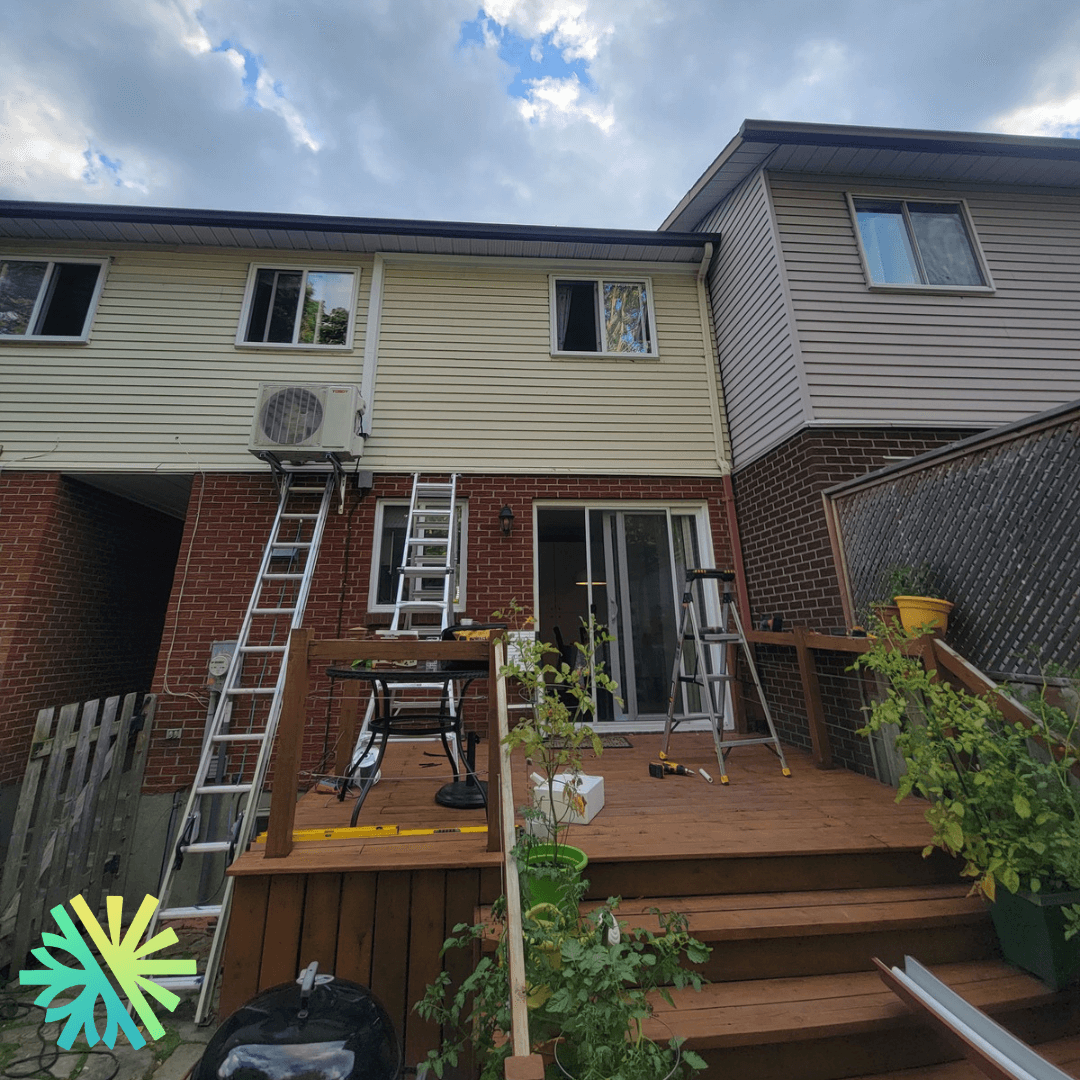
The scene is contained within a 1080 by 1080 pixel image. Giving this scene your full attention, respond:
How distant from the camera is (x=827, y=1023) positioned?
1732mm

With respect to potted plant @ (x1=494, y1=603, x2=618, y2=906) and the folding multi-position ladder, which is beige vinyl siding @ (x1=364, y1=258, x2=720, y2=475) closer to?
the folding multi-position ladder

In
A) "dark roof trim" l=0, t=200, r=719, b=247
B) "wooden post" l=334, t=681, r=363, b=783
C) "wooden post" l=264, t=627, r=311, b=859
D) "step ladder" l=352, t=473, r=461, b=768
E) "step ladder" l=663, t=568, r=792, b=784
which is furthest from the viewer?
"dark roof trim" l=0, t=200, r=719, b=247

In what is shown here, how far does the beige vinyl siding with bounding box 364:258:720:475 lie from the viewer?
5355 mm

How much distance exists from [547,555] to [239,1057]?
292 inches

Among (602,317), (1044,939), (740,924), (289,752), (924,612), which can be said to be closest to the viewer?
(1044,939)

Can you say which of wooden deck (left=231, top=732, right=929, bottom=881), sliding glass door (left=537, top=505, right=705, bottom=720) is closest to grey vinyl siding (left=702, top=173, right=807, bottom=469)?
sliding glass door (left=537, top=505, right=705, bottom=720)

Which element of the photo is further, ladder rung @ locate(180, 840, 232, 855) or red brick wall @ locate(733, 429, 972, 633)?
red brick wall @ locate(733, 429, 972, 633)

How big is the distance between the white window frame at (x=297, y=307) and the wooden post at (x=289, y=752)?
4.30 metres

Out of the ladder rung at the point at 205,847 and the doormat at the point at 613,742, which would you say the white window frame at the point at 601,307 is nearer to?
the doormat at the point at 613,742

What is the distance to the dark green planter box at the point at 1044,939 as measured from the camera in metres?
1.85

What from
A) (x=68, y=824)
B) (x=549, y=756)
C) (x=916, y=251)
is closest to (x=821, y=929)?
(x=549, y=756)

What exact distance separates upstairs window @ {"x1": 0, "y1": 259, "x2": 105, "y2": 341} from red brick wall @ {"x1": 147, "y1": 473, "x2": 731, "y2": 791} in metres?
2.46

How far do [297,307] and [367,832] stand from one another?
552cm

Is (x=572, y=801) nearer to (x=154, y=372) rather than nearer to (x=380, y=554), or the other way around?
(x=380, y=554)
